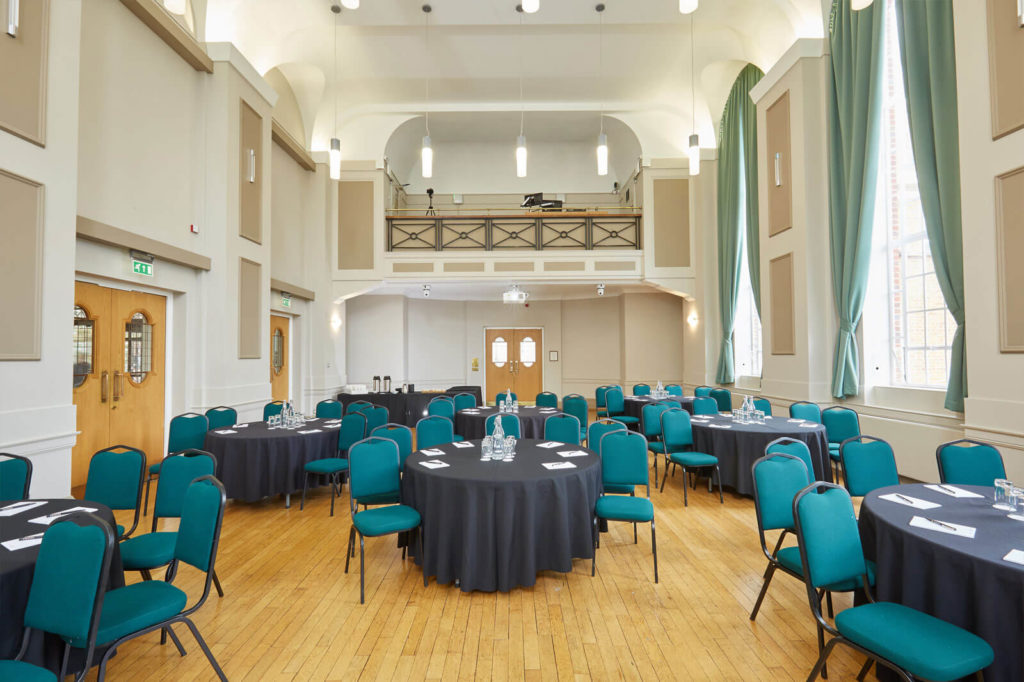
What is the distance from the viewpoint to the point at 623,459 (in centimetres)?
405

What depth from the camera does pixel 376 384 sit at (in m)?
12.2

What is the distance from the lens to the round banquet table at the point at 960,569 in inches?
71.6

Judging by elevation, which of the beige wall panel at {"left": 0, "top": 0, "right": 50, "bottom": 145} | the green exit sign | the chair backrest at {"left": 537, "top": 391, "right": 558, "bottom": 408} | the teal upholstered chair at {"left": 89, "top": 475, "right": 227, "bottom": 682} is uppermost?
the beige wall panel at {"left": 0, "top": 0, "right": 50, "bottom": 145}

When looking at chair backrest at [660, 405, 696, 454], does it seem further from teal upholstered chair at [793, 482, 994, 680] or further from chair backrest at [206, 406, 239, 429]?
chair backrest at [206, 406, 239, 429]

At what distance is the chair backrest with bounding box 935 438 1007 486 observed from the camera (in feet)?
11.0

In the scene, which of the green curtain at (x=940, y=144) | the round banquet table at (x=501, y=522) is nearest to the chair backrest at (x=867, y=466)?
the round banquet table at (x=501, y=522)

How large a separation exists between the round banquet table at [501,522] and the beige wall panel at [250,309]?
4.71 m

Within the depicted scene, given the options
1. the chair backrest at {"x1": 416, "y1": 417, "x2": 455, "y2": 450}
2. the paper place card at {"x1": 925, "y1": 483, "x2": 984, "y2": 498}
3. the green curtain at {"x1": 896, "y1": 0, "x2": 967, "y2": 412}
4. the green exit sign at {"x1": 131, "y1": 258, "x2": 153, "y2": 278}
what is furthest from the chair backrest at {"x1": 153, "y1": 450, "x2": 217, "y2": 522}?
the green curtain at {"x1": 896, "y1": 0, "x2": 967, "y2": 412}

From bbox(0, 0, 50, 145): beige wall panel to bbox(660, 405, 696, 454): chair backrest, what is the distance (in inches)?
235

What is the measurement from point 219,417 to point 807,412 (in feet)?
21.6

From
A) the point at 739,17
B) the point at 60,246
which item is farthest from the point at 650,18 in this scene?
the point at 60,246

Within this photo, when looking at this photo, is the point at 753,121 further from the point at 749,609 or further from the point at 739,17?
the point at 749,609

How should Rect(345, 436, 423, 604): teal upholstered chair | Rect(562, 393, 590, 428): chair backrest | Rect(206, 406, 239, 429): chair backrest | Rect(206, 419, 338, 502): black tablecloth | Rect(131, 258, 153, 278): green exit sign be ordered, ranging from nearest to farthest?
Rect(345, 436, 423, 604): teal upholstered chair
Rect(206, 419, 338, 502): black tablecloth
Rect(131, 258, 153, 278): green exit sign
Rect(206, 406, 239, 429): chair backrest
Rect(562, 393, 590, 428): chair backrest

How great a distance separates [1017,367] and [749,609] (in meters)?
2.88
